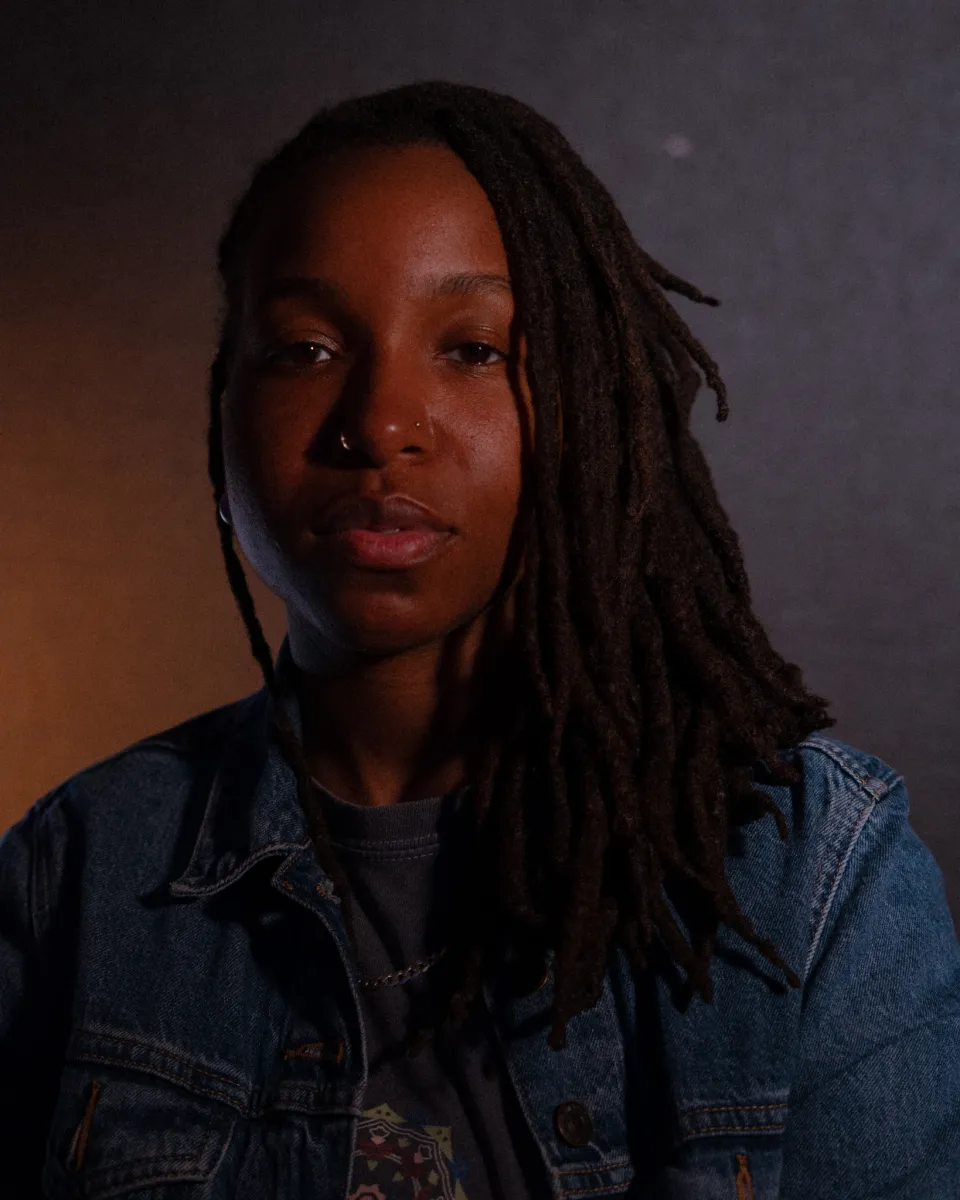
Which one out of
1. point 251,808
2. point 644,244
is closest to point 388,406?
point 251,808

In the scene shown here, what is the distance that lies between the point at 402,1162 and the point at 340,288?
68cm

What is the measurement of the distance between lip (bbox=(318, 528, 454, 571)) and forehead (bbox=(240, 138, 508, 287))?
199 millimetres

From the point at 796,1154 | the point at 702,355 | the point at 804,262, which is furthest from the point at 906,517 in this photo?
the point at 796,1154

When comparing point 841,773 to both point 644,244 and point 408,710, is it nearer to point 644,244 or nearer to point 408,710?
point 408,710

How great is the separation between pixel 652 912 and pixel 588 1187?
0.22m

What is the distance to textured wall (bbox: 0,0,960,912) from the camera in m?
1.52

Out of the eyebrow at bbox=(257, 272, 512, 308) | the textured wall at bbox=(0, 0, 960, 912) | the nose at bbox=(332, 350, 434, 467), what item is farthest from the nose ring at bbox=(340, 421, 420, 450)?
the textured wall at bbox=(0, 0, 960, 912)

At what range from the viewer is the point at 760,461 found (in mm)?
1598

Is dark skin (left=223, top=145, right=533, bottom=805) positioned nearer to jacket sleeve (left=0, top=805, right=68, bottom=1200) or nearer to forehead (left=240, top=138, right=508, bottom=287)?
forehead (left=240, top=138, right=508, bottom=287)

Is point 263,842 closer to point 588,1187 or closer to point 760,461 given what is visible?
point 588,1187

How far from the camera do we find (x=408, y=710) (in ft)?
3.42

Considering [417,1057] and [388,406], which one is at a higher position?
[388,406]

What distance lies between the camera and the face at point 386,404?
3.05 ft

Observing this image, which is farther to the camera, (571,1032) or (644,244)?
(644,244)
